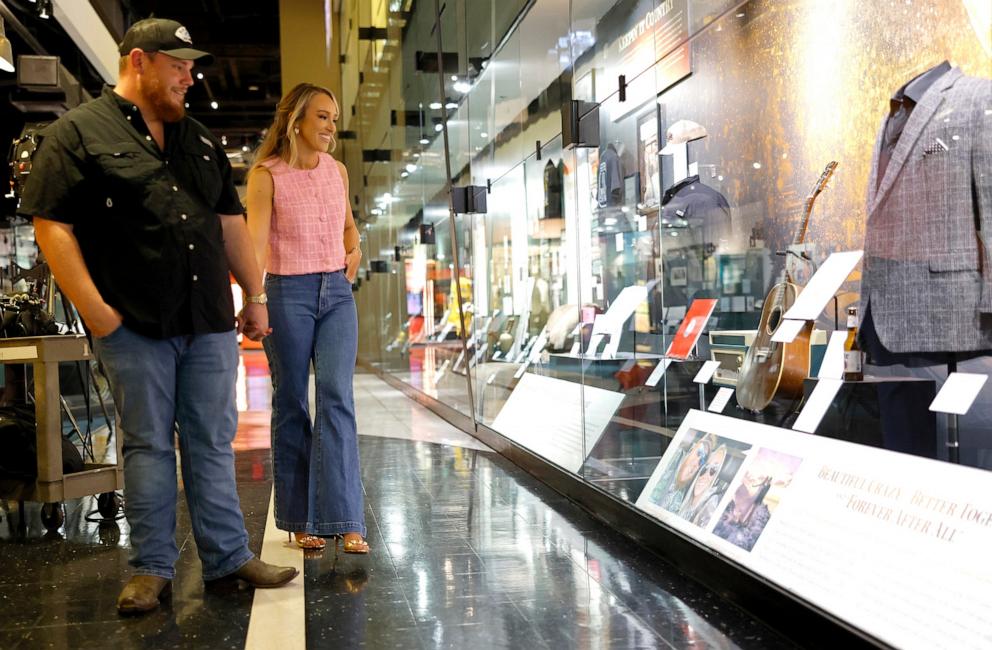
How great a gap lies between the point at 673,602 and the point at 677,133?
1.60 m

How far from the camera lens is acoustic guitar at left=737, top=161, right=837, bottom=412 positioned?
8.72 ft

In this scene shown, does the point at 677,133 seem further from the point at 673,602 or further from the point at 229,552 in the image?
the point at 229,552

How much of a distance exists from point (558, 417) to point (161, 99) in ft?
7.29

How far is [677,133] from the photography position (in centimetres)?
326

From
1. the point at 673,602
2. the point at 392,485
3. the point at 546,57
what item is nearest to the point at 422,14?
the point at 546,57

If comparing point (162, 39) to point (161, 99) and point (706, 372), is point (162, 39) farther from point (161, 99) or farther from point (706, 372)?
point (706, 372)

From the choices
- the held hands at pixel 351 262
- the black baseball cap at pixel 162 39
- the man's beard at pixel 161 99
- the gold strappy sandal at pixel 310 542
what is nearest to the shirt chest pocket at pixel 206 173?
the man's beard at pixel 161 99

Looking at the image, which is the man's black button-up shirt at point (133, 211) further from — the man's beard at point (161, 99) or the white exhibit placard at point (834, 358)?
the white exhibit placard at point (834, 358)

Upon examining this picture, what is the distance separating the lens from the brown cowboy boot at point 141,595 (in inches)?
90.7

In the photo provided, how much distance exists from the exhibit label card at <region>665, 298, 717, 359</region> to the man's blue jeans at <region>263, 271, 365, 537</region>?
3.44ft

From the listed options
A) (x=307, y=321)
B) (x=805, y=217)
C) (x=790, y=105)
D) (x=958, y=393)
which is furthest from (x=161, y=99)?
(x=790, y=105)

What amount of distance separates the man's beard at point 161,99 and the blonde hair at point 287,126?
0.47 metres

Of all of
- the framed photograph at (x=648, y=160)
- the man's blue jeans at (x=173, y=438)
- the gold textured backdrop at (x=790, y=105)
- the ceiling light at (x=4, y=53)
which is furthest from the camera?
the ceiling light at (x=4, y=53)

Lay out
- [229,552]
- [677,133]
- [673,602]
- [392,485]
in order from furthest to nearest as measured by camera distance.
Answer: [392,485] < [677,133] < [229,552] < [673,602]
